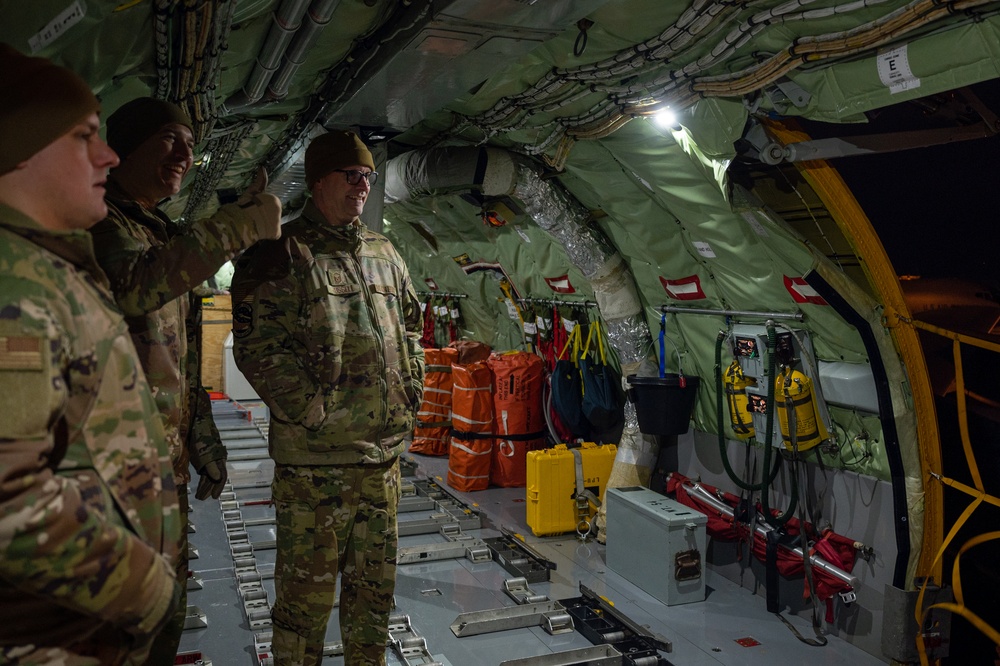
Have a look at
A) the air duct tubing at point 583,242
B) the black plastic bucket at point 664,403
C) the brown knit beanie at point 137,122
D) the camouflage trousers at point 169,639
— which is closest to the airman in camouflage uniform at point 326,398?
the camouflage trousers at point 169,639

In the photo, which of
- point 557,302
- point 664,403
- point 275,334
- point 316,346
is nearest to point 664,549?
point 664,403

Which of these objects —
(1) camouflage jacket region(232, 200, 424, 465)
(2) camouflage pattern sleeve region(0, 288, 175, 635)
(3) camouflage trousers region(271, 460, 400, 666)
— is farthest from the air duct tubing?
(2) camouflage pattern sleeve region(0, 288, 175, 635)

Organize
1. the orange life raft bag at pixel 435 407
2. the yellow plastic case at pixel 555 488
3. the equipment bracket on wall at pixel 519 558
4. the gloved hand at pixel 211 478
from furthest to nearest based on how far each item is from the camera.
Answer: the orange life raft bag at pixel 435 407
the yellow plastic case at pixel 555 488
the equipment bracket on wall at pixel 519 558
the gloved hand at pixel 211 478

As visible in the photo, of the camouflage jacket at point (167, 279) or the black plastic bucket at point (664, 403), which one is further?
the black plastic bucket at point (664, 403)

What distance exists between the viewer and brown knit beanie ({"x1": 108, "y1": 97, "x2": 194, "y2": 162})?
2.44 metres

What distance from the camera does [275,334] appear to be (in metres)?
2.98

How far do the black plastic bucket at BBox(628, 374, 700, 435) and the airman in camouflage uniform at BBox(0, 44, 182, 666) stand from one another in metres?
4.34

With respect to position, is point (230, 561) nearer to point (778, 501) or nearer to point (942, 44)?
point (778, 501)

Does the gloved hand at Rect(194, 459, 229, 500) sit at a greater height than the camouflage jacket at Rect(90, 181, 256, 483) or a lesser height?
lesser

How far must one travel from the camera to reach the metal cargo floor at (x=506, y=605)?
4074 mm

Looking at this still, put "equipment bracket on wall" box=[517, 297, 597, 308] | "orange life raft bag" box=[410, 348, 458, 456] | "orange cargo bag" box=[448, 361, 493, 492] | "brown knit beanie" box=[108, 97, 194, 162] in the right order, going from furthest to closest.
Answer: "orange life raft bag" box=[410, 348, 458, 456] → "orange cargo bag" box=[448, 361, 493, 492] → "equipment bracket on wall" box=[517, 297, 597, 308] → "brown knit beanie" box=[108, 97, 194, 162]

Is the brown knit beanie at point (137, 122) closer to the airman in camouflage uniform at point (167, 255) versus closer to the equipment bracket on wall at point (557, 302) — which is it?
A: the airman in camouflage uniform at point (167, 255)

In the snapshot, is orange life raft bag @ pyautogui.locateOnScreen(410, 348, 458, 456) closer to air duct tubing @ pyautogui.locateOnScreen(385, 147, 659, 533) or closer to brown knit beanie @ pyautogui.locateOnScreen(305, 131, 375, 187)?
air duct tubing @ pyautogui.locateOnScreen(385, 147, 659, 533)

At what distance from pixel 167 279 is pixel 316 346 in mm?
1053
